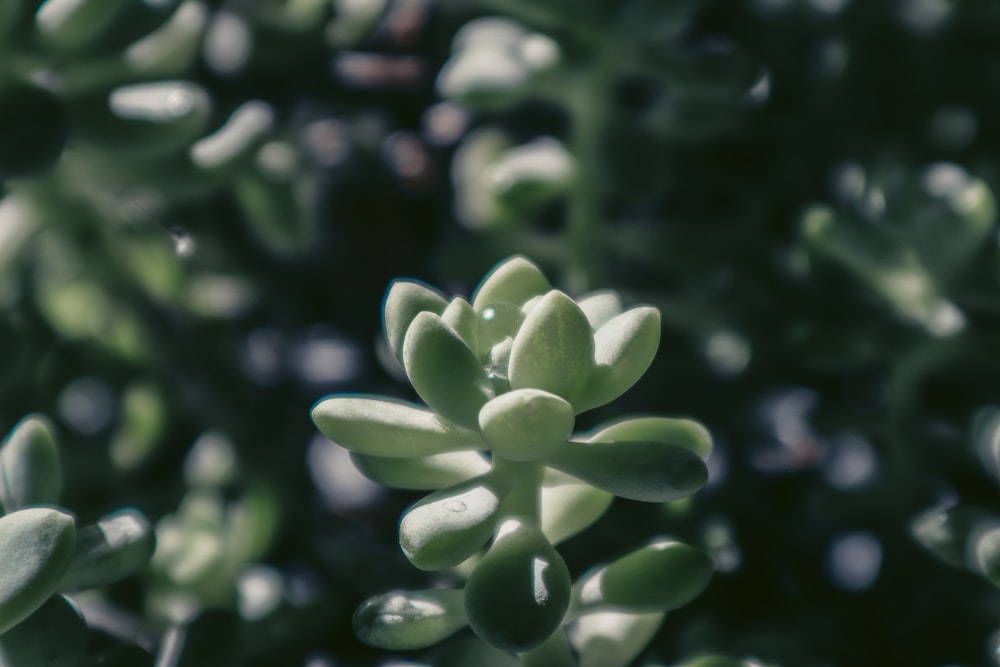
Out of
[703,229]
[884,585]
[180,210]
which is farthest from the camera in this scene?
[180,210]

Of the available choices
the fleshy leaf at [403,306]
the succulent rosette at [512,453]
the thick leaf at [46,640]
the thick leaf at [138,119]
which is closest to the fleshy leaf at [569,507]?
the succulent rosette at [512,453]

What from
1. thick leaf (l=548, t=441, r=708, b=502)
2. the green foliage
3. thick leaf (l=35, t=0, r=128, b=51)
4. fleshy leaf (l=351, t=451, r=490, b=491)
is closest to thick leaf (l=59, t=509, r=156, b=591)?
the green foliage

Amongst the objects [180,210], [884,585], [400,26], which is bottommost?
[884,585]

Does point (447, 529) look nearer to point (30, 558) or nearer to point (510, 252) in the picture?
point (30, 558)

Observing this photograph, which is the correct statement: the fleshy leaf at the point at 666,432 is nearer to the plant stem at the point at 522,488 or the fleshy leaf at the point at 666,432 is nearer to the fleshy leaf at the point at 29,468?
the plant stem at the point at 522,488

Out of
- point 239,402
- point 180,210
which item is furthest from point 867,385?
point 180,210

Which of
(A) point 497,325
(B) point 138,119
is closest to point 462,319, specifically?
(A) point 497,325

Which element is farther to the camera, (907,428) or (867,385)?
(867,385)

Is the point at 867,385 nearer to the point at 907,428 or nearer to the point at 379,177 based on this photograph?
the point at 907,428
